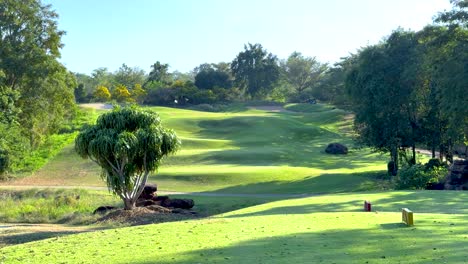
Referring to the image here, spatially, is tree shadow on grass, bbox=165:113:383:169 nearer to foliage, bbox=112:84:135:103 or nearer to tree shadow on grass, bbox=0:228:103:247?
tree shadow on grass, bbox=0:228:103:247

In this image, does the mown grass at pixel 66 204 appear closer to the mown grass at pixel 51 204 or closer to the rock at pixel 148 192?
the mown grass at pixel 51 204

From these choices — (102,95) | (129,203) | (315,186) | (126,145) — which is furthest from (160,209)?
(102,95)

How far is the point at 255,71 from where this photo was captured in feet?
370

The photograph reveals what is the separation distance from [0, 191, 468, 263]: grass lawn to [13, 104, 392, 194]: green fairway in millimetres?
19898

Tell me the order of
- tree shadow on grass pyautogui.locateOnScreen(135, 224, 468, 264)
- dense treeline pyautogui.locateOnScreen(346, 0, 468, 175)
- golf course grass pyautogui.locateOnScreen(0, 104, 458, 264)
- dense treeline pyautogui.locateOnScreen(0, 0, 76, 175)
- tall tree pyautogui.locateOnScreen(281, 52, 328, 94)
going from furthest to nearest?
tall tree pyautogui.locateOnScreen(281, 52, 328, 94)
dense treeline pyautogui.locateOnScreen(0, 0, 76, 175)
dense treeline pyautogui.locateOnScreen(346, 0, 468, 175)
golf course grass pyautogui.locateOnScreen(0, 104, 458, 264)
tree shadow on grass pyautogui.locateOnScreen(135, 224, 468, 264)

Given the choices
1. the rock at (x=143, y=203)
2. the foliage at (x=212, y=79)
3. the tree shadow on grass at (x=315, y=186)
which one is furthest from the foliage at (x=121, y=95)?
the rock at (x=143, y=203)

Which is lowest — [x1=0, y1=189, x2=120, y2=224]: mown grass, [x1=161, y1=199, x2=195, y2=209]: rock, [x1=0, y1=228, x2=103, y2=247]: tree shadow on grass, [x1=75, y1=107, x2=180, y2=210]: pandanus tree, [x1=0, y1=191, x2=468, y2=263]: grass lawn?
[x1=0, y1=189, x2=120, y2=224]: mown grass

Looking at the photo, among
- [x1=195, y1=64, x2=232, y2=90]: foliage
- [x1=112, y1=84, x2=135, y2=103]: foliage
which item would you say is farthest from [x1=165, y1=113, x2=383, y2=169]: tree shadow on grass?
[x1=195, y1=64, x2=232, y2=90]: foliage

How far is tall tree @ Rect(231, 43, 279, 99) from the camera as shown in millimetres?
113125

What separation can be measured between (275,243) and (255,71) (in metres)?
103

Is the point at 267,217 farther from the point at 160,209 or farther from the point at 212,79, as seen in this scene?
the point at 212,79

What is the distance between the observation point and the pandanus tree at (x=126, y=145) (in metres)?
22.0

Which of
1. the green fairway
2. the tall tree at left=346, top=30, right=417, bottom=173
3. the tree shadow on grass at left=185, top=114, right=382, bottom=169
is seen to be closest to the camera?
the green fairway

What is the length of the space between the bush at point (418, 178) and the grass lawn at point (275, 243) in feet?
52.5
